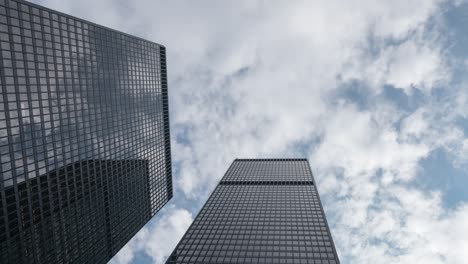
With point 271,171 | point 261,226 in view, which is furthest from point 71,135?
point 271,171

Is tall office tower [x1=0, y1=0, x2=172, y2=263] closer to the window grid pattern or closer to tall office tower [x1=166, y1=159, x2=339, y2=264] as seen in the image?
tall office tower [x1=166, y1=159, x2=339, y2=264]

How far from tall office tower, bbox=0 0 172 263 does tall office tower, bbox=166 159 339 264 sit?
84.8 feet

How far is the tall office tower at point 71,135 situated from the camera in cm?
5856

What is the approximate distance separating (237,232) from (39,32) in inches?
3312

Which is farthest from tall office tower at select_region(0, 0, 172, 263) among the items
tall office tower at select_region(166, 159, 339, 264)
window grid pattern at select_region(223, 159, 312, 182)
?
window grid pattern at select_region(223, 159, 312, 182)

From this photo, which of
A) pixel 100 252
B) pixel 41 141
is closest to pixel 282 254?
pixel 100 252

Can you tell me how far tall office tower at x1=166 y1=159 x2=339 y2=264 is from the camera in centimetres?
9281

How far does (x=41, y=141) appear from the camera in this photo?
6550 cm

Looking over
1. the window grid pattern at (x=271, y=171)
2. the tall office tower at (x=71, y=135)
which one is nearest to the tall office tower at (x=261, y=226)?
the window grid pattern at (x=271, y=171)

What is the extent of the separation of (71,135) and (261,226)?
71.3 metres

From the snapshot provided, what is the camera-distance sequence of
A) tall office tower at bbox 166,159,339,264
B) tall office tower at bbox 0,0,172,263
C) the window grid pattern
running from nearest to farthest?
tall office tower at bbox 0,0,172,263 → tall office tower at bbox 166,159,339,264 → the window grid pattern

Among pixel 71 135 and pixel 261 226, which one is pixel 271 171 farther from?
pixel 71 135

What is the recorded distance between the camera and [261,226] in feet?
369

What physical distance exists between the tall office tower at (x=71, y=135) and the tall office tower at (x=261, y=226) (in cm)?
2583
